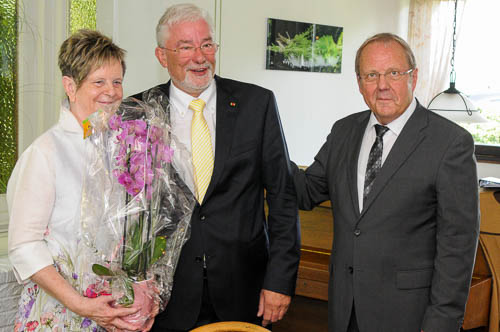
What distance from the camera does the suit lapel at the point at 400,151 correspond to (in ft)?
5.70

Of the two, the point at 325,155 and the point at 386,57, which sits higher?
the point at 386,57

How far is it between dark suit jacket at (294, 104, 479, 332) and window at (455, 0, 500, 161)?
17.3ft

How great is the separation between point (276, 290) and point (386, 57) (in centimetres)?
89

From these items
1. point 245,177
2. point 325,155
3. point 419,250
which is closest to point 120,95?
point 245,177

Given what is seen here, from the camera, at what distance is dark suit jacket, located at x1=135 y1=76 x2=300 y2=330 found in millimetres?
1869

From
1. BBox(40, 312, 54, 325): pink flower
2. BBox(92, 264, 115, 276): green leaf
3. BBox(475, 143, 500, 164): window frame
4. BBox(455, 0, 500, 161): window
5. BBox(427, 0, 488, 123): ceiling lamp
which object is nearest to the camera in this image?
BBox(92, 264, 115, 276): green leaf

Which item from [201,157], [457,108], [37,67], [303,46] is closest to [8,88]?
[37,67]

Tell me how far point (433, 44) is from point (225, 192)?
18.5 feet

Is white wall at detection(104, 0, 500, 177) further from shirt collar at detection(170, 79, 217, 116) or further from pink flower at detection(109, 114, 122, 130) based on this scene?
pink flower at detection(109, 114, 122, 130)

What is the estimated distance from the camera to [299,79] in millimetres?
5855

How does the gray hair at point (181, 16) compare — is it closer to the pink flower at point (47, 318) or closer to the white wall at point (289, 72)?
the pink flower at point (47, 318)

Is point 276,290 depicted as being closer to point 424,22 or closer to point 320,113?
point 320,113

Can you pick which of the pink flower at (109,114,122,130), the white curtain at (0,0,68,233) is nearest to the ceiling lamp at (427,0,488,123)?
the white curtain at (0,0,68,233)

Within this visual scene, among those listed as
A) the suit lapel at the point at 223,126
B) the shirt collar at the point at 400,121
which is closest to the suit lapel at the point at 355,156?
the shirt collar at the point at 400,121
